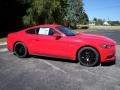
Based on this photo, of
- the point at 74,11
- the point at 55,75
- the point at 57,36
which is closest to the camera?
the point at 55,75

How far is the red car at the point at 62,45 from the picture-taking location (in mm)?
8695

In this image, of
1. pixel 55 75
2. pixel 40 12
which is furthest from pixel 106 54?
pixel 40 12

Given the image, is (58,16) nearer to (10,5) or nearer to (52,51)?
(10,5)

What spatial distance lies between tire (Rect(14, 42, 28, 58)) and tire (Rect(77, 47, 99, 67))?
2.52 m

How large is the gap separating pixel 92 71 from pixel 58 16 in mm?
31226

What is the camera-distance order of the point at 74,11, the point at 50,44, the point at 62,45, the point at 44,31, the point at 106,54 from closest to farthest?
the point at 106,54
the point at 62,45
the point at 50,44
the point at 44,31
the point at 74,11

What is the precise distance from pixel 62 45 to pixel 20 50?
6.88 feet

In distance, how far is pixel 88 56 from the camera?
8.80 meters

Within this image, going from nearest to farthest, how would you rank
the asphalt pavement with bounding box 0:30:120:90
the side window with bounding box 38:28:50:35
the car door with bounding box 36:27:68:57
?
1. the asphalt pavement with bounding box 0:30:120:90
2. the car door with bounding box 36:27:68:57
3. the side window with bounding box 38:28:50:35

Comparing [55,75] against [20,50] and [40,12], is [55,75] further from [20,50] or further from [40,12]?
[40,12]

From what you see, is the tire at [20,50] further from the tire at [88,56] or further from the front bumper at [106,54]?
the front bumper at [106,54]

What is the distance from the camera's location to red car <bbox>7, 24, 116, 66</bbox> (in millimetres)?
8695

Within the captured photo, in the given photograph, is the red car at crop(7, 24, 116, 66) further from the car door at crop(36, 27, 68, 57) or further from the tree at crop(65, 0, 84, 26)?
the tree at crop(65, 0, 84, 26)

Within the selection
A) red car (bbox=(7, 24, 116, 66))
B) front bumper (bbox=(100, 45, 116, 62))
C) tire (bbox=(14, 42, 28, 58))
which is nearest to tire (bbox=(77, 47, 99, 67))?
red car (bbox=(7, 24, 116, 66))
